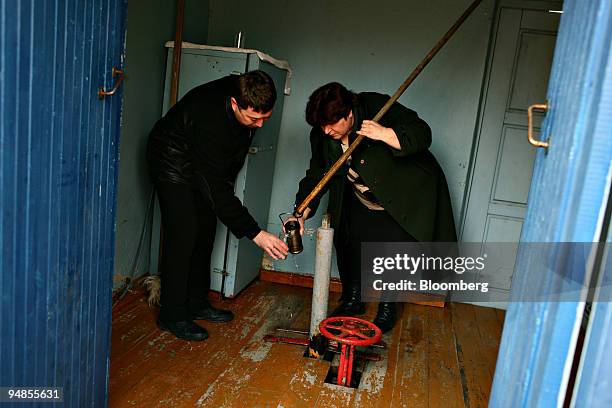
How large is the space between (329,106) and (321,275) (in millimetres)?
853

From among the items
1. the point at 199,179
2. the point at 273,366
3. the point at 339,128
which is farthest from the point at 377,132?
the point at 273,366

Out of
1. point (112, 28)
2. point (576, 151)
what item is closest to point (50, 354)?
point (112, 28)

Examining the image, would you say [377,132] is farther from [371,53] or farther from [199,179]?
[371,53]

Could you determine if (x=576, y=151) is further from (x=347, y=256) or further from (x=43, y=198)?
(x=347, y=256)

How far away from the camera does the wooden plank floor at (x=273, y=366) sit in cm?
242

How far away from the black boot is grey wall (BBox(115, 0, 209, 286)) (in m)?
1.31

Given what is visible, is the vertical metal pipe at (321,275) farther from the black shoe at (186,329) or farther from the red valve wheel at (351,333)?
the black shoe at (186,329)

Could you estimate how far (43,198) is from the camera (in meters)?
1.51

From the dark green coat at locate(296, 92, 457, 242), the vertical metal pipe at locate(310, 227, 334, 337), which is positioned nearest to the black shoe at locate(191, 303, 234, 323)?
the vertical metal pipe at locate(310, 227, 334, 337)

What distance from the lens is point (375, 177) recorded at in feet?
9.76

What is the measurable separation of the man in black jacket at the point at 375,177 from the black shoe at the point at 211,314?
78 cm

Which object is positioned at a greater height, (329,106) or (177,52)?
(177,52)

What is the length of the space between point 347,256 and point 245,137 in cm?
104

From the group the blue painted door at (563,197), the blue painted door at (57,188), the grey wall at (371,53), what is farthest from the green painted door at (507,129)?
the blue painted door at (57,188)
